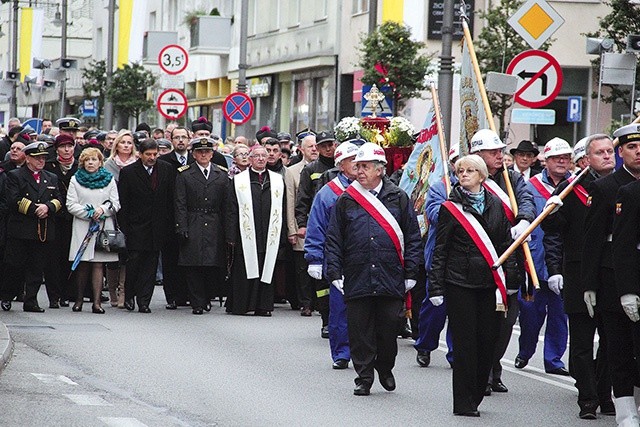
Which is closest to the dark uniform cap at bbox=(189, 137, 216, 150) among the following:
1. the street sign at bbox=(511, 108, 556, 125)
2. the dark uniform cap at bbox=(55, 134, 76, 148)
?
the dark uniform cap at bbox=(55, 134, 76, 148)

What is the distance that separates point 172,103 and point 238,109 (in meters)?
1.96

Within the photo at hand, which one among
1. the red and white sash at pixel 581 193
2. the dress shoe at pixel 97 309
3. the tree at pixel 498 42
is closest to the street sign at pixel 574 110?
the tree at pixel 498 42

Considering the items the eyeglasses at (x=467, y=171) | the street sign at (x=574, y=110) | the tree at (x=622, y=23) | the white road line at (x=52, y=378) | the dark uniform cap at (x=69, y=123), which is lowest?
the white road line at (x=52, y=378)

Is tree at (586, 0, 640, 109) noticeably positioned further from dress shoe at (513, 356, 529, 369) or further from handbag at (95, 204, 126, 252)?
dress shoe at (513, 356, 529, 369)

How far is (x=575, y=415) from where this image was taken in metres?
11.2

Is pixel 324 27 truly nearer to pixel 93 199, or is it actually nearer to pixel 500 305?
pixel 93 199

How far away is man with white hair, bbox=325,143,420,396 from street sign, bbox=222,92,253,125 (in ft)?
79.3

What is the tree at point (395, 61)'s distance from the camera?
33812mm

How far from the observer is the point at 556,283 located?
40.5 feet

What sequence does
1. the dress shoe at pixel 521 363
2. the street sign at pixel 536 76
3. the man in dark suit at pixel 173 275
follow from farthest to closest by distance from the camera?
the street sign at pixel 536 76
the man in dark suit at pixel 173 275
the dress shoe at pixel 521 363

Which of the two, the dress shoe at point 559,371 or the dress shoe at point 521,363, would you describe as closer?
the dress shoe at point 559,371

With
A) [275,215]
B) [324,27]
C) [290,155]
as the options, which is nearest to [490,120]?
[275,215]

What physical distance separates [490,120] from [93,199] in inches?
267

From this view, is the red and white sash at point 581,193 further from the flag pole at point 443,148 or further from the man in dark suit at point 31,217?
the man in dark suit at point 31,217
